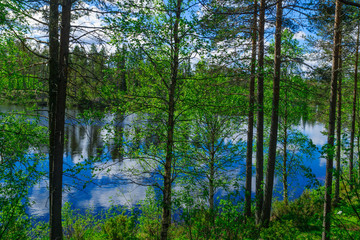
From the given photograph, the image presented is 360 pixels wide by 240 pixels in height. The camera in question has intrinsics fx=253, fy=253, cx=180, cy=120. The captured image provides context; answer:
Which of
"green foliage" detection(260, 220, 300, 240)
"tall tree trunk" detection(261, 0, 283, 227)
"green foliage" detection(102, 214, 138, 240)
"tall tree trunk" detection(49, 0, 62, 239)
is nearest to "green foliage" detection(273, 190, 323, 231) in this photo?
"tall tree trunk" detection(261, 0, 283, 227)

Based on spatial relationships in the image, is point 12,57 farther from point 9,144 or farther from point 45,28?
point 9,144

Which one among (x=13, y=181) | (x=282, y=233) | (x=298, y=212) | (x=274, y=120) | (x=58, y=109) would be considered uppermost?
(x=58, y=109)

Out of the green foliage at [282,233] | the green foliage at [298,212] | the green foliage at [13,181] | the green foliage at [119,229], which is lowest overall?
the green foliage at [298,212]

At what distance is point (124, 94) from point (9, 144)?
287 centimetres

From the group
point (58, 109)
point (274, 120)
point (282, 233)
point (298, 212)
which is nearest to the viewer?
point (58, 109)

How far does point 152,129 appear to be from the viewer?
6875mm

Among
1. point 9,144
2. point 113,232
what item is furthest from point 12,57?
point 113,232

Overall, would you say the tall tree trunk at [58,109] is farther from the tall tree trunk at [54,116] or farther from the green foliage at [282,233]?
the green foliage at [282,233]

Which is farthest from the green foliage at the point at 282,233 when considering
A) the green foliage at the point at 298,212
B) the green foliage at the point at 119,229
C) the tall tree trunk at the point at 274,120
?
the green foliage at the point at 119,229

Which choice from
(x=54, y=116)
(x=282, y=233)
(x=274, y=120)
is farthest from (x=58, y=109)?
(x=274, y=120)

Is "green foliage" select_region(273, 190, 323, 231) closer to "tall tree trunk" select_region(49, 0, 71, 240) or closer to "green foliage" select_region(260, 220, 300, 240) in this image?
"green foliage" select_region(260, 220, 300, 240)

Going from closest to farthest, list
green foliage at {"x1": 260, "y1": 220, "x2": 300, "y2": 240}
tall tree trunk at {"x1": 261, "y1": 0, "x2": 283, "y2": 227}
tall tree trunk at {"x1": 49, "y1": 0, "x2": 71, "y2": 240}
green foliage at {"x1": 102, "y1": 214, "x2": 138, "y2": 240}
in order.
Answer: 1. green foliage at {"x1": 260, "y1": 220, "x2": 300, "y2": 240}
2. tall tree trunk at {"x1": 49, "y1": 0, "x2": 71, "y2": 240}
3. green foliage at {"x1": 102, "y1": 214, "x2": 138, "y2": 240}
4. tall tree trunk at {"x1": 261, "y1": 0, "x2": 283, "y2": 227}

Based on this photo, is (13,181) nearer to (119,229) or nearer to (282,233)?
(119,229)

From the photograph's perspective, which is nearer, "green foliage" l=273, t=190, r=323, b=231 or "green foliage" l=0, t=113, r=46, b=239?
"green foliage" l=0, t=113, r=46, b=239
